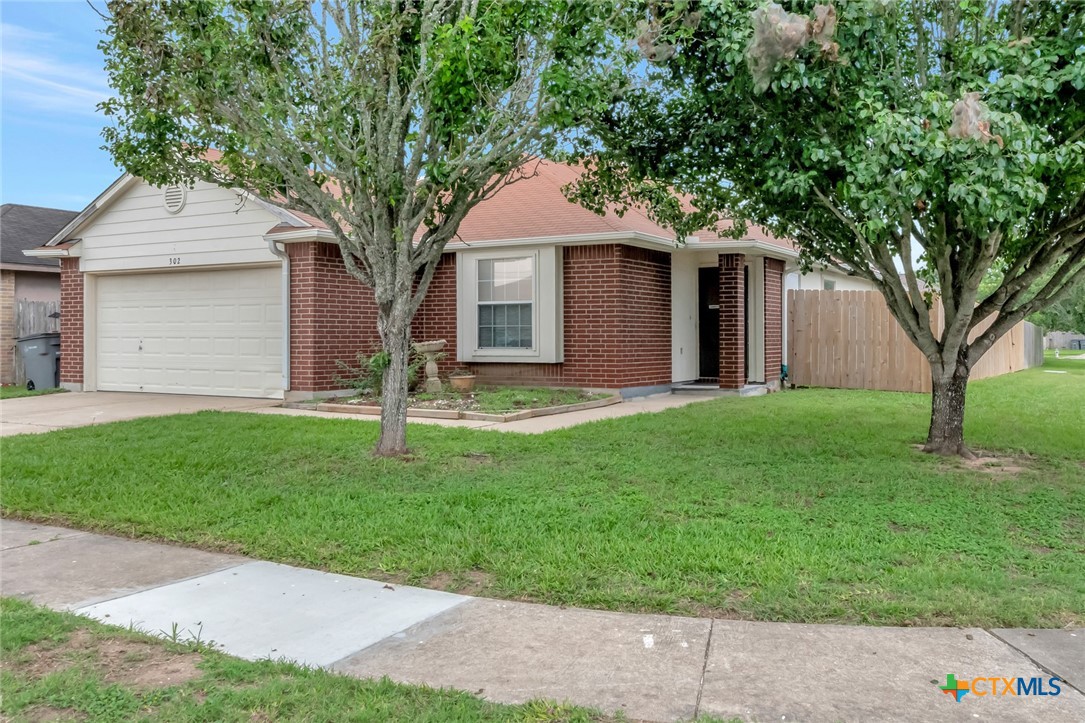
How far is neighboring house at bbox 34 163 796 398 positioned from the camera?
13.2 metres

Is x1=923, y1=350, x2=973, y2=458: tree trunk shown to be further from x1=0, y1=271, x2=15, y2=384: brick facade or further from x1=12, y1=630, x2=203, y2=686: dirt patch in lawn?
x1=0, y1=271, x2=15, y2=384: brick facade

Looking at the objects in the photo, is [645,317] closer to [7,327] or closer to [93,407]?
[93,407]

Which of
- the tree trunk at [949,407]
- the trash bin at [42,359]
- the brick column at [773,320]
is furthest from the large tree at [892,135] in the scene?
the trash bin at [42,359]

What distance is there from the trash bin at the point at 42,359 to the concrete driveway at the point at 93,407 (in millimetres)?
1605

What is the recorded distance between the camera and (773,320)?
15898mm

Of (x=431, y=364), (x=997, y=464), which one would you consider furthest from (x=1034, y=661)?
(x=431, y=364)

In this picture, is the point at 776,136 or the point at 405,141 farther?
the point at 405,141

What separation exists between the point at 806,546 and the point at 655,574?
1.09 meters

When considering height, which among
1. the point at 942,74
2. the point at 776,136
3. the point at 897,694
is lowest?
the point at 897,694

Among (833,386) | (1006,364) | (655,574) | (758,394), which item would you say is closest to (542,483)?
(655,574)

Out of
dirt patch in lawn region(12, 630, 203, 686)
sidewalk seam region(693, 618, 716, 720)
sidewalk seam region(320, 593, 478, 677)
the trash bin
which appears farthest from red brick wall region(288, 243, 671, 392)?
dirt patch in lawn region(12, 630, 203, 686)

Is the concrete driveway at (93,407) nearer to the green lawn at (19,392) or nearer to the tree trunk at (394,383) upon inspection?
the green lawn at (19,392)

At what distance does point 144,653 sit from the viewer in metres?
3.61

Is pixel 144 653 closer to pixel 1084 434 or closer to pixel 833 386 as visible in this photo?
pixel 1084 434
